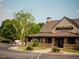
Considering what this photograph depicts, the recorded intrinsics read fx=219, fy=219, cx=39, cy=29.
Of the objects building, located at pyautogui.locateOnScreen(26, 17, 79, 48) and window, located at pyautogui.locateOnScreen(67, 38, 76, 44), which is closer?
building, located at pyautogui.locateOnScreen(26, 17, 79, 48)

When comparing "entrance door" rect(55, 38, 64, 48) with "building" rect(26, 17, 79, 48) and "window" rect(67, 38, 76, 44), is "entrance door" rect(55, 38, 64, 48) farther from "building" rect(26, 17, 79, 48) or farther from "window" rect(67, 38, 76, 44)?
"window" rect(67, 38, 76, 44)

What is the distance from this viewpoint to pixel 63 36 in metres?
46.4

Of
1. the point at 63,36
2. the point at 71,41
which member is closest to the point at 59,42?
the point at 71,41

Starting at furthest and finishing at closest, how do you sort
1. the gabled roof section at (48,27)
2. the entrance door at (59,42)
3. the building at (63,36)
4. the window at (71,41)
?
1. the gabled roof section at (48,27)
2. the entrance door at (59,42)
3. the window at (71,41)
4. the building at (63,36)

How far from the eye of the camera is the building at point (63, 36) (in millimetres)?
46062

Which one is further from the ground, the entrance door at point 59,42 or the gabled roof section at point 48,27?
the gabled roof section at point 48,27

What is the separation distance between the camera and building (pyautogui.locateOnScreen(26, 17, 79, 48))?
46.1m

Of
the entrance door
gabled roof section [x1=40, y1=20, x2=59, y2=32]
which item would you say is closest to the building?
the entrance door

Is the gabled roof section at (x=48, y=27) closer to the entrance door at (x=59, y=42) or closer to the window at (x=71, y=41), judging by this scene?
the entrance door at (x=59, y=42)

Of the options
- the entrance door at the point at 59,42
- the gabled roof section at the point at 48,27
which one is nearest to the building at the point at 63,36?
the entrance door at the point at 59,42

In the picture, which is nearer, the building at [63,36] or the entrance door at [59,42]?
the building at [63,36]

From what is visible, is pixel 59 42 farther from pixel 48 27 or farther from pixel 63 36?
pixel 48 27

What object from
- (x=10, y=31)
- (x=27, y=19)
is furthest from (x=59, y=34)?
(x=10, y=31)

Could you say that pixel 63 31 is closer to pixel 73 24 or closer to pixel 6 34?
pixel 73 24
